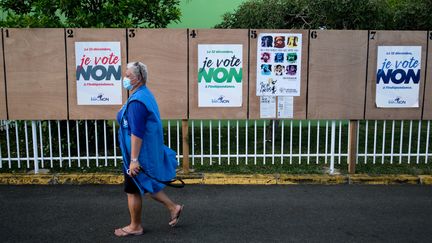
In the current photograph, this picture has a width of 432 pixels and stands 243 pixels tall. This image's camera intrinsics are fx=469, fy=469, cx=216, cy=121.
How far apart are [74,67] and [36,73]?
59cm

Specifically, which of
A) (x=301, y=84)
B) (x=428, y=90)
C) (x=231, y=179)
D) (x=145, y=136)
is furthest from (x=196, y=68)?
(x=428, y=90)

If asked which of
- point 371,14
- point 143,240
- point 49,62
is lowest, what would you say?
point 143,240

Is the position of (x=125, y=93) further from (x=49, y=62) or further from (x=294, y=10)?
(x=294, y=10)

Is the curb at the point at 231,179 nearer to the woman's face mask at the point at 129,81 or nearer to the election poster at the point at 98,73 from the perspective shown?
the election poster at the point at 98,73

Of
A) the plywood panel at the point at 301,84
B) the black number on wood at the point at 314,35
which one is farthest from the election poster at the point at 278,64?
the black number on wood at the point at 314,35

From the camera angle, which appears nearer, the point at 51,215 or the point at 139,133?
the point at 139,133

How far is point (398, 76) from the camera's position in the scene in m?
7.25

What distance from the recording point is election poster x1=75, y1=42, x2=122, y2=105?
701 centimetres

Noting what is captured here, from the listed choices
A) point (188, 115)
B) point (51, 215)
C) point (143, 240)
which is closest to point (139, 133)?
point (143, 240)

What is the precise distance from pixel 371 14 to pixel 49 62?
6.88 m

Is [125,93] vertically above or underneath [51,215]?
above

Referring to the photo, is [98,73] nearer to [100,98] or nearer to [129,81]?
[100,98]

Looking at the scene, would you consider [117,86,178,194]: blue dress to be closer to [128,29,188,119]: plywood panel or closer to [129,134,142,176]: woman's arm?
[129,134,142,176]: woman's arm

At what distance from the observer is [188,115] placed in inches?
284
